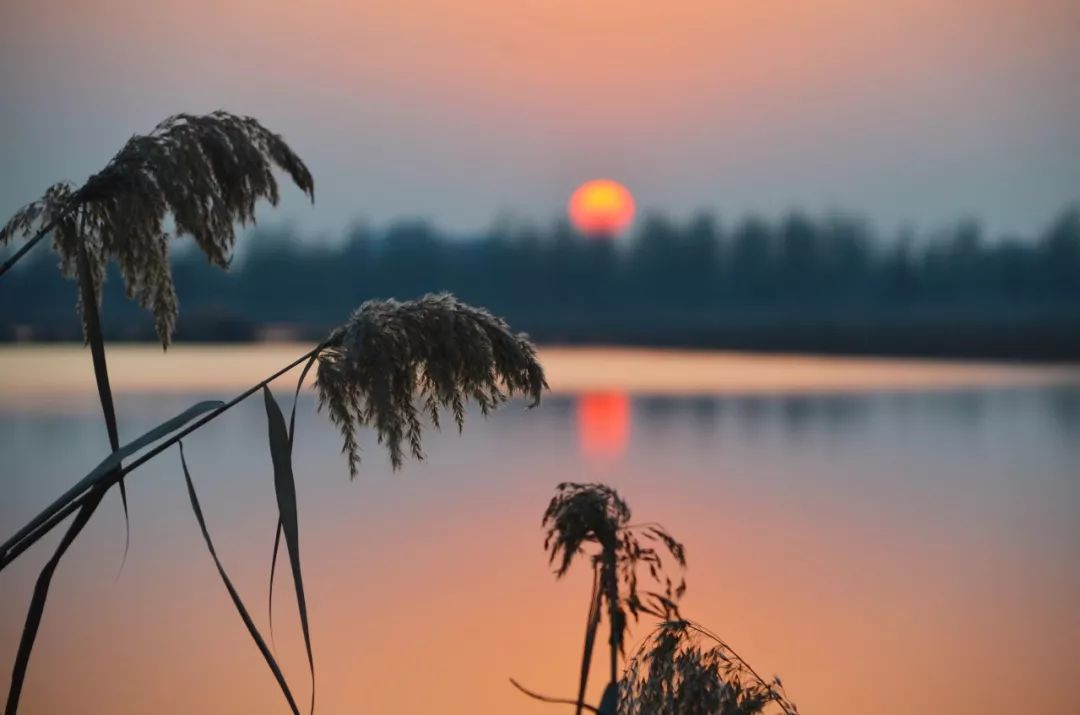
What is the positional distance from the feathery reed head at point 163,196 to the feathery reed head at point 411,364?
0.30m

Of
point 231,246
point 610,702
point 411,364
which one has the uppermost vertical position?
point 231,246

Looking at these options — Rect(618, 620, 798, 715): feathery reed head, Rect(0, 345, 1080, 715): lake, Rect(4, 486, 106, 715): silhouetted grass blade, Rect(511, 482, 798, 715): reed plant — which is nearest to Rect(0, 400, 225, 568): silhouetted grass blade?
Rect(4, 486, 106, 715): silhouetted grass blade

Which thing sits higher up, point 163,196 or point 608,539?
point 163,196

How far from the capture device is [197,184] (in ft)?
6.69

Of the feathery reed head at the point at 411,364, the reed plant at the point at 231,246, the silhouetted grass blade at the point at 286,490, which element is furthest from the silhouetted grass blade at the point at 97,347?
the feathery reed head at the point at 411,364

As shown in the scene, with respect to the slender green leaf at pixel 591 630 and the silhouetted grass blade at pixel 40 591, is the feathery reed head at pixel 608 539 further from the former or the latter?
the silhouetted grass blade at pixel 40 591

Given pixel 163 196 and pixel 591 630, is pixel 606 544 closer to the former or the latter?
pixel 591 630

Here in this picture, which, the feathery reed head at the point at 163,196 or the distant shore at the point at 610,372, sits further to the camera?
the distant shore at the point at 610,372

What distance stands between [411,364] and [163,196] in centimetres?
48

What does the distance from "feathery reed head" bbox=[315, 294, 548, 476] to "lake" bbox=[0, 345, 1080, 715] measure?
385 centimetres

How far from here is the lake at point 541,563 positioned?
21.2ft

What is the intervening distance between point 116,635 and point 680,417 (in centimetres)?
1582

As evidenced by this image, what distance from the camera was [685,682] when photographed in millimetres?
2029

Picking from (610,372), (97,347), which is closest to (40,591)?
(97,347)
